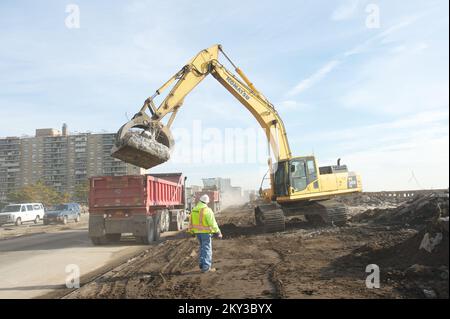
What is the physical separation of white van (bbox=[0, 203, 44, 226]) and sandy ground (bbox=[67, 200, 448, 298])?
2129 cm

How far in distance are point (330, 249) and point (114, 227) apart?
828 cm

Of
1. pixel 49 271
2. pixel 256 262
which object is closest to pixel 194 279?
pixel 256 262

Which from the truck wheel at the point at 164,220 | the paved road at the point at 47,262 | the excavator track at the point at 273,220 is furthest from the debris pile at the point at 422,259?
the truck wheel at the point at 164,220

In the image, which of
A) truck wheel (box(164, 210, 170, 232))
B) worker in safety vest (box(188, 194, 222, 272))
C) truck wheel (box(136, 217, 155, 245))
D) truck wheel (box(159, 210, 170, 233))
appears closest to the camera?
worker in safety vest (box(188, 194, 222, 272))

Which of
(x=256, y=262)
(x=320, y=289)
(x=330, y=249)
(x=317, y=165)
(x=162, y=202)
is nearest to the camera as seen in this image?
(x=320, y=289)

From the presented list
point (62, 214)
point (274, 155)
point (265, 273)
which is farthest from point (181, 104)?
point (62, 214)

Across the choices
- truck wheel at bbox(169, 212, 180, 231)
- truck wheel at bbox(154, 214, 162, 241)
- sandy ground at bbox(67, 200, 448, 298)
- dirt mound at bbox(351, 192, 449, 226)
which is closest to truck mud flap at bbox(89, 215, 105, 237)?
truck wheel at bbox(154, 214, 162, 241)

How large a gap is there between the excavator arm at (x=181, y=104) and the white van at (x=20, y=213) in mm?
19669

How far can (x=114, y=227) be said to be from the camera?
15281mm

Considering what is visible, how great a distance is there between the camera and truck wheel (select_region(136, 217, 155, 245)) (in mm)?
15398

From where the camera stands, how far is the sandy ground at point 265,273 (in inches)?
264

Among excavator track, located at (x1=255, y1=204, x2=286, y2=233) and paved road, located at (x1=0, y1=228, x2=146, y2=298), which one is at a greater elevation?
excavator track, located at (x1=255, y1=204, x2=286, y2=233)

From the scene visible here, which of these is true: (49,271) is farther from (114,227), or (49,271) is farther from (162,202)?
(162,202)

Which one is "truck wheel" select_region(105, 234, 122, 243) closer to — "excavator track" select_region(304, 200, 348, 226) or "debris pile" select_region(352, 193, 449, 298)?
"excavator track" select_region(304, 200, 348, 226)
